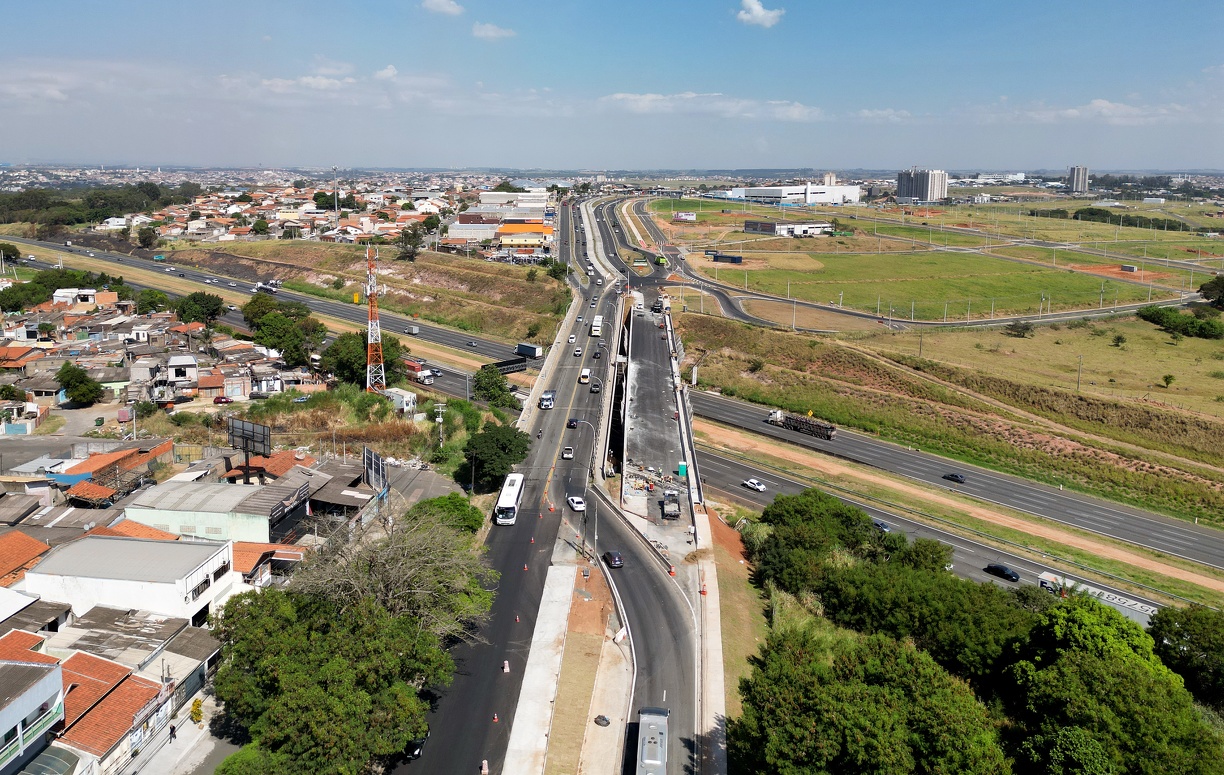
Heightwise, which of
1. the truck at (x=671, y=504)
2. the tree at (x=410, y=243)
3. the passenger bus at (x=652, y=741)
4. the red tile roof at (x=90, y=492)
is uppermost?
the tree at (x=410, y=243)

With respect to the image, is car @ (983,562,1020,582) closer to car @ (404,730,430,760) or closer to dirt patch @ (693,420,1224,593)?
dirt patch @ (693,420,1224,593)

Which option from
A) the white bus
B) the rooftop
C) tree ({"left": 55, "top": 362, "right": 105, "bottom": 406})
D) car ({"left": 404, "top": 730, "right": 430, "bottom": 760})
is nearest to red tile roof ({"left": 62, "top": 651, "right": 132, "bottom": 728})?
the rooftop

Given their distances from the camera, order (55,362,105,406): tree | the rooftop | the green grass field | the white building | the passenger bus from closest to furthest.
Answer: the passenger bus, the white building, the rooftop, (55,362,105,406): tree, the green grass field

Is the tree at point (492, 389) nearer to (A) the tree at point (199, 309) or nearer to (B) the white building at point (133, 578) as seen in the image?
(B) the white building at point (133, 578)

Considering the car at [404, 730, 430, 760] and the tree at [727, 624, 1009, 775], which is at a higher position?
the tree at [727, 624, 1009, 775]

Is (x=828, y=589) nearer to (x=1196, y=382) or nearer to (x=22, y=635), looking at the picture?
(x=22, y=635)

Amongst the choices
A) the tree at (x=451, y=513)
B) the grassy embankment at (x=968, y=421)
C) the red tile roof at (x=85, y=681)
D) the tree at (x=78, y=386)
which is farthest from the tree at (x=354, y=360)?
the red tile roof at (x=85, y=681)

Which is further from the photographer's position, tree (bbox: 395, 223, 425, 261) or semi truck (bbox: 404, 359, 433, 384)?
tree (bbox: 395, 223, 425, 261)
